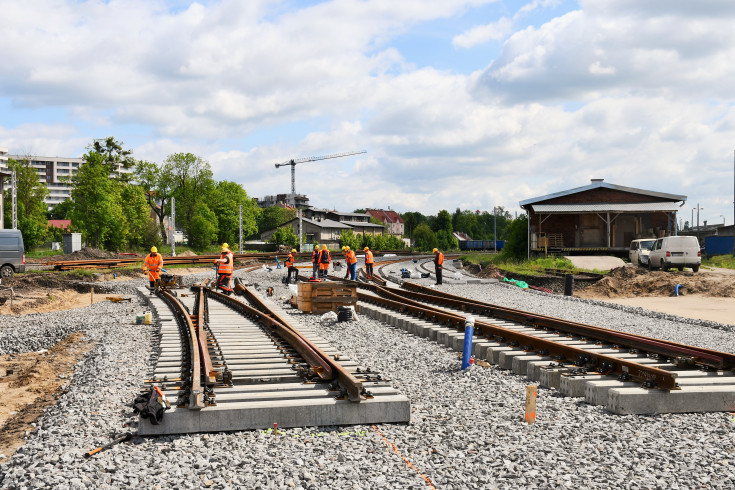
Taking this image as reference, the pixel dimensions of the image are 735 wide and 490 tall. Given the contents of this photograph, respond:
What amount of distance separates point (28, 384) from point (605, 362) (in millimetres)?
8034

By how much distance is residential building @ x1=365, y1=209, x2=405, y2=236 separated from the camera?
162m

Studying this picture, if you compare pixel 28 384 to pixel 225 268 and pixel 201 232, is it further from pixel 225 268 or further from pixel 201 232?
pixel 201 232

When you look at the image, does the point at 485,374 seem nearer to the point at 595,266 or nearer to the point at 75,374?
the point at 75,374

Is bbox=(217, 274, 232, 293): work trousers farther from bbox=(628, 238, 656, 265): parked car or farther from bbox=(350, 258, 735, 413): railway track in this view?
bbox=(628, 238, 656, 265): parked car

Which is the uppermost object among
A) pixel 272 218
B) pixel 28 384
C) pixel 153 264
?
pixel 272 218

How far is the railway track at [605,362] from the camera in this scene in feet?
22.3

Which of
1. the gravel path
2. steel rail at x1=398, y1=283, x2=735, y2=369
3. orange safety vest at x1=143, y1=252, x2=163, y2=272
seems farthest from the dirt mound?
the gravel path

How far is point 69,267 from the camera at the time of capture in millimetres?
36688

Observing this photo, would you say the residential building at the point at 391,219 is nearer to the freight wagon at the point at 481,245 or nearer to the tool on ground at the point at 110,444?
the freight wagon at the point at 481,245

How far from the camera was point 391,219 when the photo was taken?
16550 centimetres

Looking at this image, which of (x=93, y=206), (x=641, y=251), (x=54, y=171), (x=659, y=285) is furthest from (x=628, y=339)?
(x=54, y=171)

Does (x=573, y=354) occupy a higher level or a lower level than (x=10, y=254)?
lower

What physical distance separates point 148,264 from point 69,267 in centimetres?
1884

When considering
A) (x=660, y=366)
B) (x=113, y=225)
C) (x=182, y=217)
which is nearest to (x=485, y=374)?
(x=660, y=366)
